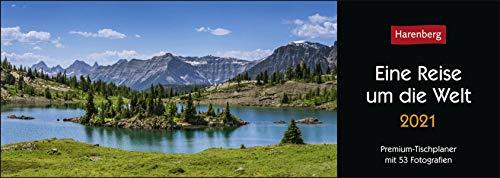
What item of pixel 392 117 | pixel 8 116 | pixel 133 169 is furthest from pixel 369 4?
pixel 8 116

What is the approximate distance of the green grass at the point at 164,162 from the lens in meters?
33.2

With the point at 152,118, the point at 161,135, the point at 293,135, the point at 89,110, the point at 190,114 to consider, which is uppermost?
the point at 293,135

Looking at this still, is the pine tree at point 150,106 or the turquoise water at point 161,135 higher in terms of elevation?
the pine tree at point 150,106

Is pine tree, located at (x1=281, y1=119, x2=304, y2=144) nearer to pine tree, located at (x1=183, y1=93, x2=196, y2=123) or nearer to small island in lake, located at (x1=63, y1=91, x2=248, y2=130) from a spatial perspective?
small island in lake, located at (x1=63, y1=91, x2=248, y2=130)

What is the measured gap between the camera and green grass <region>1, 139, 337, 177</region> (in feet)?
109

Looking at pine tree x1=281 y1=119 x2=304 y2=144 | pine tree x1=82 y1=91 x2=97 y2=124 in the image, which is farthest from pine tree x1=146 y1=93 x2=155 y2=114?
pine tree x1=281 y1=119 x2=304 y2=144

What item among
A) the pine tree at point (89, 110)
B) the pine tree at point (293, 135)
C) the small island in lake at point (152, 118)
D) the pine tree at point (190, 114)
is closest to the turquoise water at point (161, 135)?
the pine tree at point (89, 110)

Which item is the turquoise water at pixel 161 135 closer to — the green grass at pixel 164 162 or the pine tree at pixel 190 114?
the pine tree at pixel 190 114

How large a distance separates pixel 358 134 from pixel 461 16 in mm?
7986

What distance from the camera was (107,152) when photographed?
149 feet

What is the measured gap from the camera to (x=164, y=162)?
37875 mm

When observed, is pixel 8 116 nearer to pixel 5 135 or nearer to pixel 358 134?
pixel 5 135

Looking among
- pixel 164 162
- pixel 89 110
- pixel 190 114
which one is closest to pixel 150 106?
pixel 190 114

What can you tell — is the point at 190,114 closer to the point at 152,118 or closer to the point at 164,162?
the point at 152,118
